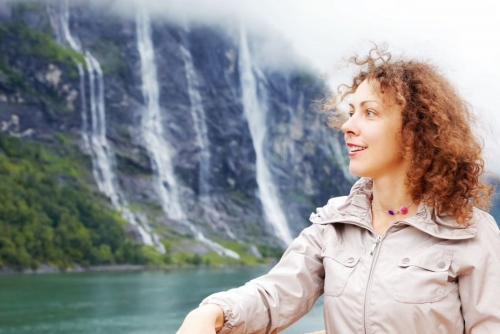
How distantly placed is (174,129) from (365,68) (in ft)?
96.6

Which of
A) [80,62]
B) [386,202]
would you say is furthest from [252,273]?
[386,202]

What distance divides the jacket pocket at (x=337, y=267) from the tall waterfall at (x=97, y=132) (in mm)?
26223

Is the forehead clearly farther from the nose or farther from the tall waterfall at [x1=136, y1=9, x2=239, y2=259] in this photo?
the tall waterfall at [x1=136, y1=9, x2=239, y2=259]

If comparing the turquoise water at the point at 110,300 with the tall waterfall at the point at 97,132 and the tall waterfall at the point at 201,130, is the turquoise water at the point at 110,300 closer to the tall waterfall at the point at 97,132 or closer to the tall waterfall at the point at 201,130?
the tall waterfall at the point at 97,132

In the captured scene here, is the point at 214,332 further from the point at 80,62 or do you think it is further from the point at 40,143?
the point at 80,62

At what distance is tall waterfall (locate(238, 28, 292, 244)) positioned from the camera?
2955 cm

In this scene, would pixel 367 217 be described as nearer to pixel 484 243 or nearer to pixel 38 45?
pixel 484 243

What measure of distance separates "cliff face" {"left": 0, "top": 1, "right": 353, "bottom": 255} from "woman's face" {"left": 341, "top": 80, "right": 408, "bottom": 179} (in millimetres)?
26353

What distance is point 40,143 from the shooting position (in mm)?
29062

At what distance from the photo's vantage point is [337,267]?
1135 millimetres

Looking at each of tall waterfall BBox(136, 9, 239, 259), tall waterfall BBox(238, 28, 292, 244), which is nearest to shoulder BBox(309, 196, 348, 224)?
tall waterfall BBox(136, 9, 239, 259)

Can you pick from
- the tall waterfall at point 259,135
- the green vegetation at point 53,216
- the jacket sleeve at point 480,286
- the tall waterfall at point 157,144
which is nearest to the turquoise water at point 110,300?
the green vegetation at point 53,216

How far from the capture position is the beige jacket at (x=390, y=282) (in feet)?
3.48

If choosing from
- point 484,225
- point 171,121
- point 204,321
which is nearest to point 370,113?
point 484,225
